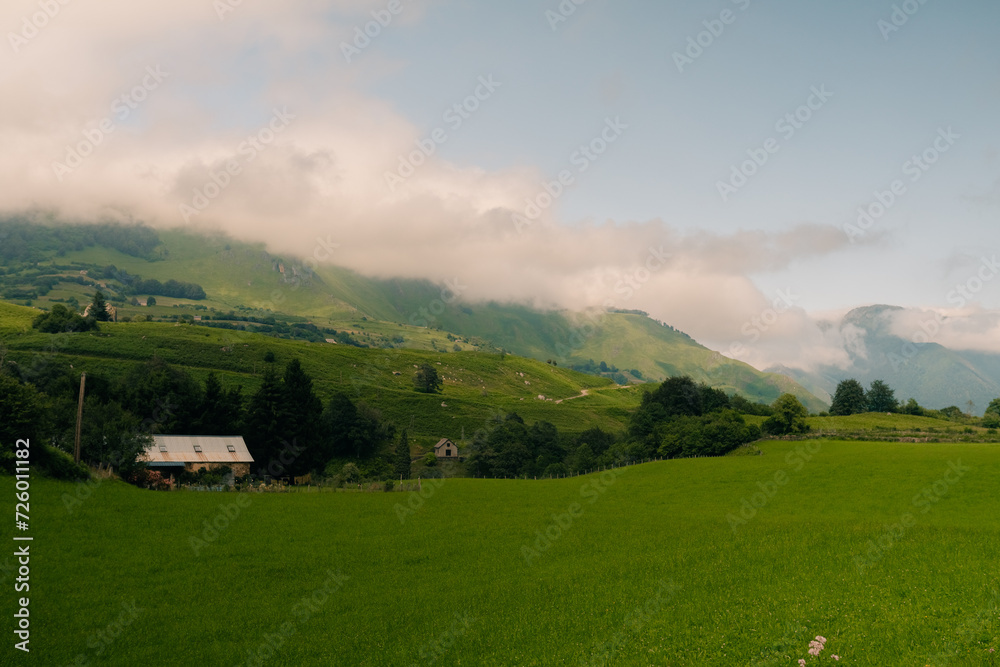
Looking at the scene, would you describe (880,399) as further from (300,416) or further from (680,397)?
(300,416)

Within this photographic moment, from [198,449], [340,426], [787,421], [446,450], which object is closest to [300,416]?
[198,449]

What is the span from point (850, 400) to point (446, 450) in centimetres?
9667

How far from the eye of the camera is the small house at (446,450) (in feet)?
451

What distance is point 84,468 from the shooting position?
46.7 meters

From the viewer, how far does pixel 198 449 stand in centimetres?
8481

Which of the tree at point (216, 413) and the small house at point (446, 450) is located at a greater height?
the tree at point (216, 413)

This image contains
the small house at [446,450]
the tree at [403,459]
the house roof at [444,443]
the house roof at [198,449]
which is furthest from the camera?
the house roof at [444,443]

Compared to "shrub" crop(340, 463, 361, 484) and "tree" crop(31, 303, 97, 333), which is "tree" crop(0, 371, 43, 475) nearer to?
"shrub" crop(340, 463, 361, 484)

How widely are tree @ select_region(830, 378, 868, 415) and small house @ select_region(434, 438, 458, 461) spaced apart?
91.1 meters

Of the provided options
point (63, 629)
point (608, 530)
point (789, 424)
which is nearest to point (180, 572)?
point (63, 629)

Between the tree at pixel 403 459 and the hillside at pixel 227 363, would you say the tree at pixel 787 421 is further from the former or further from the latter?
the hillside at pixel 227 363

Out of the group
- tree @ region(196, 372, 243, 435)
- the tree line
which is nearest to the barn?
tree @ region(196, 372, 243, 435)

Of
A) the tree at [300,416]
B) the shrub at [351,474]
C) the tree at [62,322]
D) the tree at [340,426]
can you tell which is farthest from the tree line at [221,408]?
the tree at [62,322]

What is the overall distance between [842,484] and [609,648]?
5011cm
